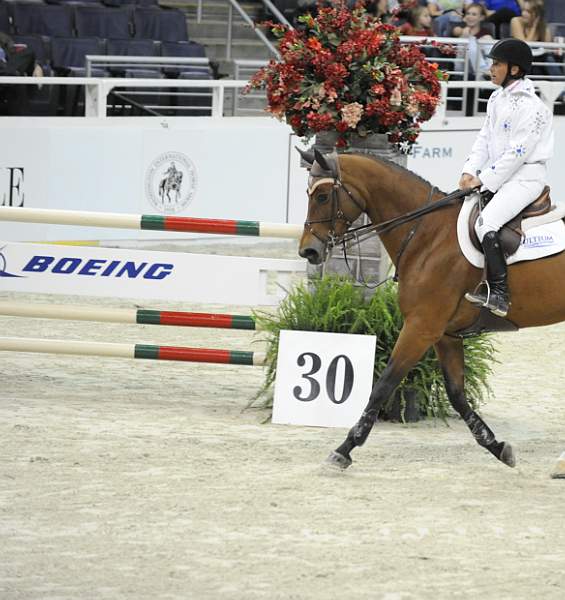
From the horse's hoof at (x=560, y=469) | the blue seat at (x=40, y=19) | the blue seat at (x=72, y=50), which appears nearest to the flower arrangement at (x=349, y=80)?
the horse's hoof at (x=560, y=469)

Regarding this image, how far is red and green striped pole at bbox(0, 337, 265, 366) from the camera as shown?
7.93 m

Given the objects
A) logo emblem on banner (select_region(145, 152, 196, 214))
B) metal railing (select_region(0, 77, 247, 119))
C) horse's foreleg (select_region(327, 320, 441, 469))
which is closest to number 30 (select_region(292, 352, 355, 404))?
horse's foreleg (select_region(327, 320, 441, 469))

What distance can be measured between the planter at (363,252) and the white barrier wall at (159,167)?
216 inches

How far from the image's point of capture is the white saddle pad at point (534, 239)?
6.51 meters

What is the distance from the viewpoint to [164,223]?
7.89 m

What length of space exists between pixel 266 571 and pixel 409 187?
2.56m

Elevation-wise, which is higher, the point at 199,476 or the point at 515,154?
the point at 515,154

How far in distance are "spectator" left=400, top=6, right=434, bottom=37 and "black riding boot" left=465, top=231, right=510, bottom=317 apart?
1005 centimetres

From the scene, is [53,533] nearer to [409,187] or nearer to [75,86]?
[409,187]

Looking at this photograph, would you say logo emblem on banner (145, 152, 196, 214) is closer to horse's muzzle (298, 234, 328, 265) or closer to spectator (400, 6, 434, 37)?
spectator (400, 6, 434, 37)

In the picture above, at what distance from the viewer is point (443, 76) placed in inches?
305

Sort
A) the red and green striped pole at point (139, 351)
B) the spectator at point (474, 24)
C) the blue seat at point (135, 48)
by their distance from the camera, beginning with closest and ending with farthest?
1. the red and green striped pole at point (139, 351)
2. the blue seat at point (135, 48)
3. the spectator at point (474, 24)

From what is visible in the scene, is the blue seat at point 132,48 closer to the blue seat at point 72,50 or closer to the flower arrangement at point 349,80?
the blue seat at point 72,50

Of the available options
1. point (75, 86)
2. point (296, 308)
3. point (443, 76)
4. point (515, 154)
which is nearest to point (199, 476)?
point (296, 308)
